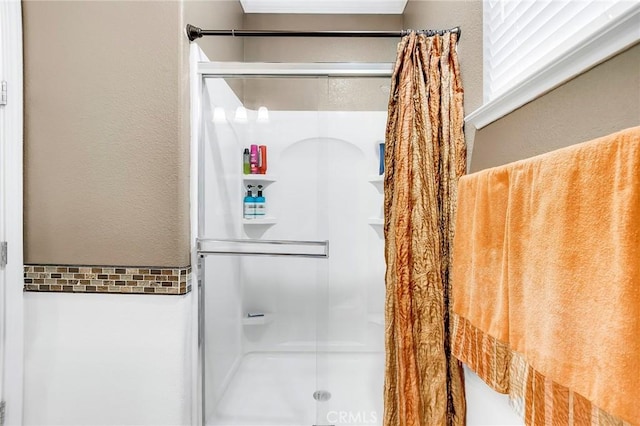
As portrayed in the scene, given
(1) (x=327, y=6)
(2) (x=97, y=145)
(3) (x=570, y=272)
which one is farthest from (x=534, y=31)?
(1) (x=327, y=6)

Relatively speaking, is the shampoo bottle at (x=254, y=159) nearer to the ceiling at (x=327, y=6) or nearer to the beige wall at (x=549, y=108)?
the beige wall at (x=549, y=108)

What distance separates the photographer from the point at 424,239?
1157 millimetres

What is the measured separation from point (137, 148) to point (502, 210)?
128cm

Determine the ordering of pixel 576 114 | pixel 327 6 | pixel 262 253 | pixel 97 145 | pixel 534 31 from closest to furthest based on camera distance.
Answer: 1. pixel 576 114
2. pixel 534 31
3. pixel 97 145
4. pixel 262 253
5. pixel 327 6

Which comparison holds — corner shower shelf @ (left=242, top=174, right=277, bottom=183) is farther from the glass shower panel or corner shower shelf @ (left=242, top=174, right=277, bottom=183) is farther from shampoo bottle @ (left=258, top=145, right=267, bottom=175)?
the glass shower panel

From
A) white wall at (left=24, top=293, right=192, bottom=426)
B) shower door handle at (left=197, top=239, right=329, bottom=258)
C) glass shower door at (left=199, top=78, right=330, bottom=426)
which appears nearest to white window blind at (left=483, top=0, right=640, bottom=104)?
glass shower door at (left=199, top=78, right=330, bottom=426)

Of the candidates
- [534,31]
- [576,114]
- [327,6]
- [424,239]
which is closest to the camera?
[576,114]

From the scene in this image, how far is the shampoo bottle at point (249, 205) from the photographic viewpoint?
1.43 metres

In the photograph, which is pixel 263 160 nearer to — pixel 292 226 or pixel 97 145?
pixel 292 226

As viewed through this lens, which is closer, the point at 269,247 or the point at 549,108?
the point at 549,108

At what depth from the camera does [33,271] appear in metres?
1.29

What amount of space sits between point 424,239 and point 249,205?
29.3 inches

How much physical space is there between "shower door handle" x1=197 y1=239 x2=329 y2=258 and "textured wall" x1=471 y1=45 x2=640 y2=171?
2.45ft

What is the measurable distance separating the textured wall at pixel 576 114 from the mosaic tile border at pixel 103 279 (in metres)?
1.23
